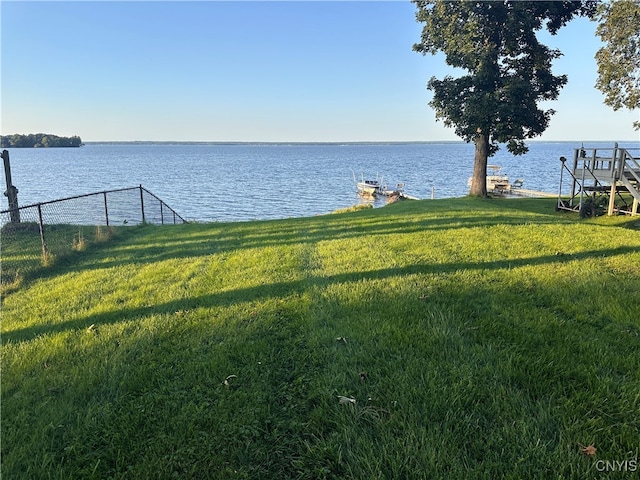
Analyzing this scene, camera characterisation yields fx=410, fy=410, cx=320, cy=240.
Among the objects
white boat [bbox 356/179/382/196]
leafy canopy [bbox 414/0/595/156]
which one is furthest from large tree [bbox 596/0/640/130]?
white boat [bbox 356/179/382/196]

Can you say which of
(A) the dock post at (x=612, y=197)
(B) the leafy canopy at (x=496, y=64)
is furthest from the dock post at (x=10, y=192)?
(A) the dock post at (x=612, y=197)

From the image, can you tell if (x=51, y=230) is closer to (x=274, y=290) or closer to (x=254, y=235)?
(x=254, y=235)

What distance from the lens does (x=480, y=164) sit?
19844mm

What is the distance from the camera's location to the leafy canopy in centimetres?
1708

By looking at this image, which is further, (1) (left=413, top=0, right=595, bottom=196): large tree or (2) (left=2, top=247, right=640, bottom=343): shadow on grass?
(1) (left=413, top=0, right=595, bottom=196): large tree

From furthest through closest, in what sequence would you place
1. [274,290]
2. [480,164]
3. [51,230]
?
[480,164]
[51,230]
[274,290]

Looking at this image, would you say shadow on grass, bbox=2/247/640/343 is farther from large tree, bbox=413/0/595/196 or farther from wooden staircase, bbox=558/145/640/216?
large tree, bbox=413/0/595/196

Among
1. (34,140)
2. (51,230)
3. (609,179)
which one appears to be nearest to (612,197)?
(609,179)

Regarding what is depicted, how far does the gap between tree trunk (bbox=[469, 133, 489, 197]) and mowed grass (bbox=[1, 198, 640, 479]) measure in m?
14.5

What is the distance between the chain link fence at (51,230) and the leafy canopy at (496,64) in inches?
533

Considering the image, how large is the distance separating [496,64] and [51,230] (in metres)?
17.8

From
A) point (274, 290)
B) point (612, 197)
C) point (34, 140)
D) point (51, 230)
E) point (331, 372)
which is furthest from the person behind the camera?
point (34, 140)

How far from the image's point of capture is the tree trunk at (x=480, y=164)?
761 inches

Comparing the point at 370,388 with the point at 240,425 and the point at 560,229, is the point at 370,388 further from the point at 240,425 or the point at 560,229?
the point at 560,229
